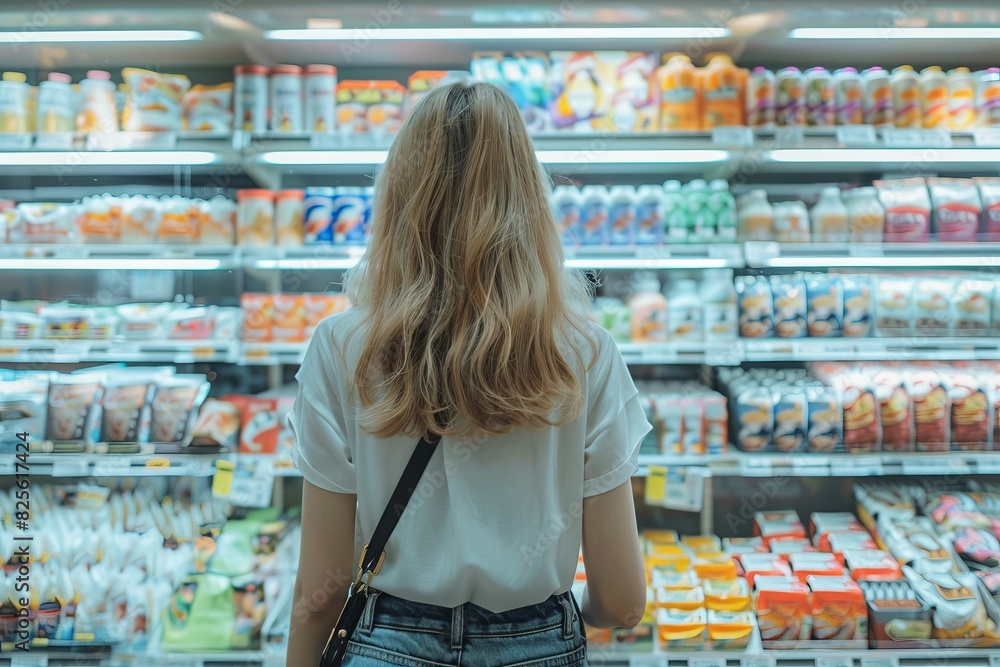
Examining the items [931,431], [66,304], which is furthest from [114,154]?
[931,431]


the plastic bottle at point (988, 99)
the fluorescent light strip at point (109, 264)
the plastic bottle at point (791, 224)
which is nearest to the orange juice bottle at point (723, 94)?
the plastic bottle at point (791, 224)

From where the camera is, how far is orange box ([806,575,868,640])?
6.56ft

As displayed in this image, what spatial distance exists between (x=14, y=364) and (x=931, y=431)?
3130mm

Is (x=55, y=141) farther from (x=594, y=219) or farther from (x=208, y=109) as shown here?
(x=594, y=219)

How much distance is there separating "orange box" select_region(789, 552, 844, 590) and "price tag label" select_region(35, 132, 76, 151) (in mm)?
2657

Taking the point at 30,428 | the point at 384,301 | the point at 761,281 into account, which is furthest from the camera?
the point at 761,281

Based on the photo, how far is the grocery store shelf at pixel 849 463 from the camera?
214 cm

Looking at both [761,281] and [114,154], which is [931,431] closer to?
[761,281]

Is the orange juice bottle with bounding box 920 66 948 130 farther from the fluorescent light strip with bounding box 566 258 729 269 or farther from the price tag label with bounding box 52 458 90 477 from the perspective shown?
the price tag label with bounding box 52 458 90 477

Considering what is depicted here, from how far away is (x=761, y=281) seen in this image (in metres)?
2.37

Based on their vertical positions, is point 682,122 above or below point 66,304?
above

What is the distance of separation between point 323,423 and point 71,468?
154cm

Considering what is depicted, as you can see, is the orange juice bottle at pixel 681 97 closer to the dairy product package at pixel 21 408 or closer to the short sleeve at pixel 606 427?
the short sleeve at pixel 606 427

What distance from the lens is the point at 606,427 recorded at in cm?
107
